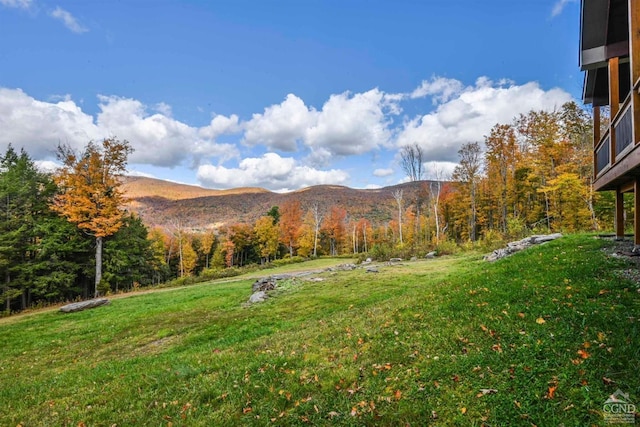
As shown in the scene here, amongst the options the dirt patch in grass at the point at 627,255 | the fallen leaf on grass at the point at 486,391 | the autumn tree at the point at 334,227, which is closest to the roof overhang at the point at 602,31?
the dirt patch in grass at the point at 627,255

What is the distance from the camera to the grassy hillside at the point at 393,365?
3.44 meters

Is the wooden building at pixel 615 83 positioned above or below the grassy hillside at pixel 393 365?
above

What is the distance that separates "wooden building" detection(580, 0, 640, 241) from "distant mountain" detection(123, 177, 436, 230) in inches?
2508

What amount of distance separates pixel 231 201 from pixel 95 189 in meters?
77.9

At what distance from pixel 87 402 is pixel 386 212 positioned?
3158 inches

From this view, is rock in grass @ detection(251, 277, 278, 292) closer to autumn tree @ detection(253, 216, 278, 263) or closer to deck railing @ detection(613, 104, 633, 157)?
deck railing @ detection(613, 104, 633, 157)

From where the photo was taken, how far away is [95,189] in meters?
23.1

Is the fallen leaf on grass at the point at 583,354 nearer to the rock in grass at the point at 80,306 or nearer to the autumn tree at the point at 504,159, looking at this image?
the rock in grass at the point at 80,306

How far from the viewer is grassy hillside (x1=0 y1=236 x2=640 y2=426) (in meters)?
3.44

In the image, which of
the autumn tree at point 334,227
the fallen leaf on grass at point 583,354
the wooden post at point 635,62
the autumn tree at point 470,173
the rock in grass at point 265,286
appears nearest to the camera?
the fallen leaf on grass at point 583,354

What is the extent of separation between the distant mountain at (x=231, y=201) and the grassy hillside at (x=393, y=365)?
222 ft

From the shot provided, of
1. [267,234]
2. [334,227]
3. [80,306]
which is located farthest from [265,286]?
[334,227]

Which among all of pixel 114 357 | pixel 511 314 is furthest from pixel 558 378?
pixel 114 357

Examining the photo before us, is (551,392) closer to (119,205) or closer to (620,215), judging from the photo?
(620,215)
